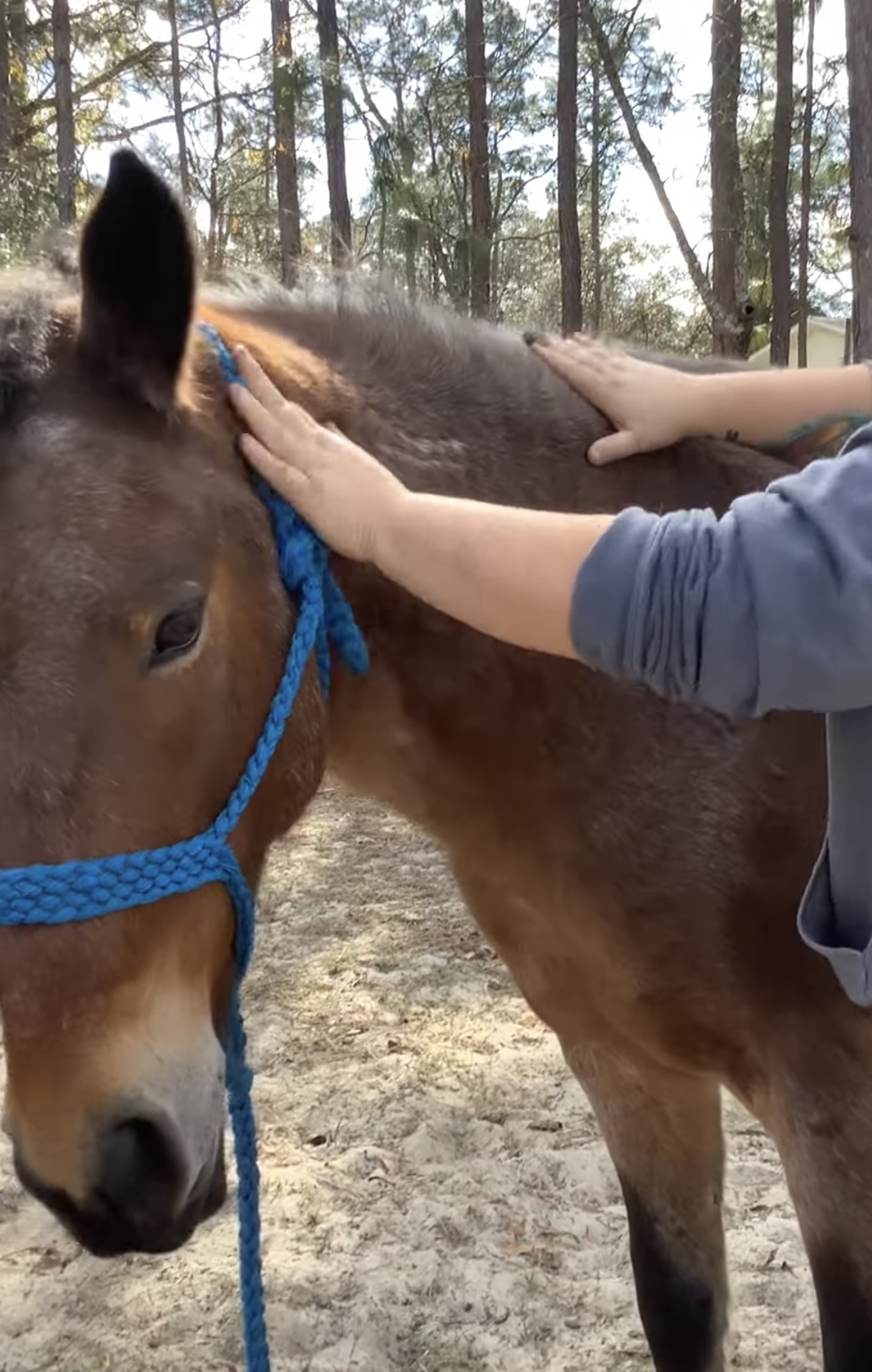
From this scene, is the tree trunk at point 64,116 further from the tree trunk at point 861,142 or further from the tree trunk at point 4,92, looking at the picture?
the tree trunk at point 861,142

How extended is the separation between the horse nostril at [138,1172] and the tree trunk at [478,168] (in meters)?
10.2

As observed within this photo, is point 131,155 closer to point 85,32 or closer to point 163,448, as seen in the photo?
point 163,448

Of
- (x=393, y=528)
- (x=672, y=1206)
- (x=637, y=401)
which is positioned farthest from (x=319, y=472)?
(x=672, y=1206)

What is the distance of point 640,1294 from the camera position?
91.4 inches

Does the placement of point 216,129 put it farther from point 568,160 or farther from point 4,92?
point 568,160

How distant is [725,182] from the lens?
11789 mm

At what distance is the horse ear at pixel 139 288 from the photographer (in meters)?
1.28

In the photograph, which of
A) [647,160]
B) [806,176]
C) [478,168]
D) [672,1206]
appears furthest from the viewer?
[647,160]

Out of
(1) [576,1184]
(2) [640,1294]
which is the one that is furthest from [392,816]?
(2) [640,1294]

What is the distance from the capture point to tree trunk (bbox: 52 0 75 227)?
9047 millimetres

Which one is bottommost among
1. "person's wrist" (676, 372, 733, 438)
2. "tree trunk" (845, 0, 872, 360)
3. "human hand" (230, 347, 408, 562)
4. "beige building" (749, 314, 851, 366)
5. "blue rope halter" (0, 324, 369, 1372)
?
"blue rope halter" (0, 324, 369, 1372)

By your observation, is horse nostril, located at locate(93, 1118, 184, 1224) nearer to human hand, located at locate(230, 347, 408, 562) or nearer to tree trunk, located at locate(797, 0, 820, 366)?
human hand, located at locate(230, 347, 408, 562)

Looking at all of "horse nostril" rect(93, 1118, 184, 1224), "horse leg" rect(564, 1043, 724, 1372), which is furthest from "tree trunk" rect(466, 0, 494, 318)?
"horse nostril" rect(93, 1118, 184, 1224)

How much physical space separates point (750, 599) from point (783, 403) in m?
0.88
